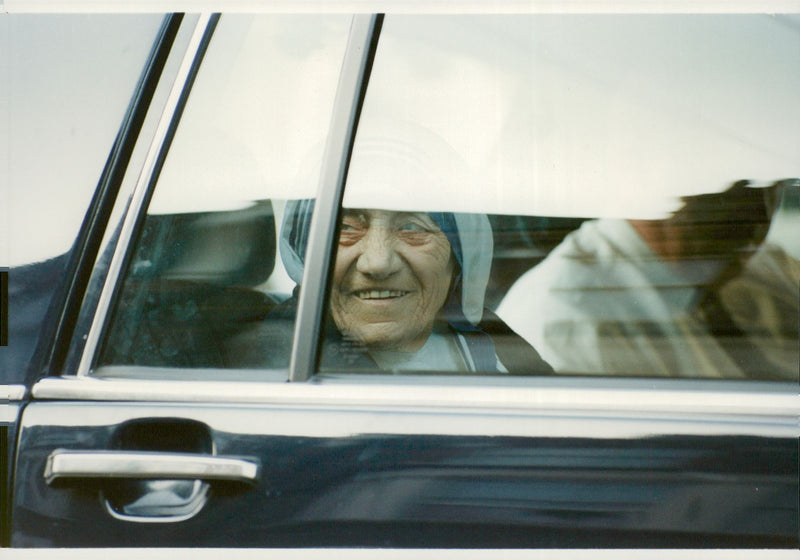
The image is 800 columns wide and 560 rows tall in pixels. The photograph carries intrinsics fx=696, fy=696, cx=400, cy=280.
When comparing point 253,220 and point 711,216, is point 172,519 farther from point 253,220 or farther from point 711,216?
point 711,216

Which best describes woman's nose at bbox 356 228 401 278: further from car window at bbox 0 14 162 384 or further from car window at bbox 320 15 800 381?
car window at bbox 0 14 162 384

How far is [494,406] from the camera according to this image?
1055mm

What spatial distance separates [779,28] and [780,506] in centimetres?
81

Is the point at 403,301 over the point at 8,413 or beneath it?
over

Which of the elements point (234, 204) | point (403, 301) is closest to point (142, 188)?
point (234, 204)

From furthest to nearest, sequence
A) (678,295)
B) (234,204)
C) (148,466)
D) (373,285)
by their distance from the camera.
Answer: (373,285) → (234,204) → (678,295) → (148,466)

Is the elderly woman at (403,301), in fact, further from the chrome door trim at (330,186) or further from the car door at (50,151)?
the car door at (50,151)

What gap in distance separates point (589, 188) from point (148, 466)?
2.83 feet

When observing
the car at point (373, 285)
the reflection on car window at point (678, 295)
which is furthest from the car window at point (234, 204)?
the reflection on car window at point (678, 295)

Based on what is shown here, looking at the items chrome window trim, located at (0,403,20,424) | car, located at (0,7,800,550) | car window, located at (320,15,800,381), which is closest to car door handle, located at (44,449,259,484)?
car, located at (0,7,800,550)

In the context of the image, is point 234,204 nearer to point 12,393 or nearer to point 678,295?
point 12,393

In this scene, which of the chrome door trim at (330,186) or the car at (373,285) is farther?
the chrome door trim at (330,186)

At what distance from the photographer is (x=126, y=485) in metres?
1.07

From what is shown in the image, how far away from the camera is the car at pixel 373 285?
101 cm
